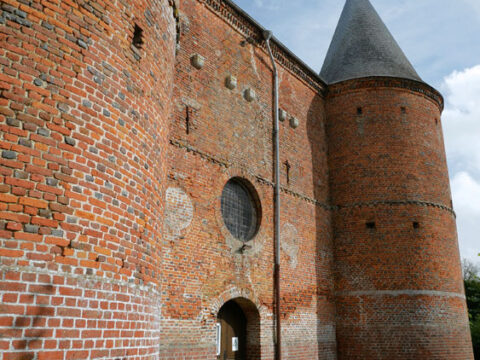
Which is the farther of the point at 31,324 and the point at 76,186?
the point at 76,186

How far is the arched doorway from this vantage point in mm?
10742

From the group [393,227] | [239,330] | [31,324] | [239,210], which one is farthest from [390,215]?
[31,324]

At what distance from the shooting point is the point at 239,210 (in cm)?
1180

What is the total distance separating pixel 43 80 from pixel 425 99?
1493 centimetres

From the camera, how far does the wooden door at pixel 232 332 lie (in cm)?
1068

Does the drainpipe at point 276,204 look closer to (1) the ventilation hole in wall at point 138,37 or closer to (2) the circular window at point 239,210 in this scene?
(2) the circular window at point 239,210

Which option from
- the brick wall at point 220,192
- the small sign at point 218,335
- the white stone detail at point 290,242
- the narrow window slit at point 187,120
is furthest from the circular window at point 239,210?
the small sign at point 218,335

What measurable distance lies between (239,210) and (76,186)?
729 centimetres

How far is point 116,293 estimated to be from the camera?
16.4 feet

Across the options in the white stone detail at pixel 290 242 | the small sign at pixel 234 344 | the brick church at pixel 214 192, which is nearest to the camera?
the brick church at pixel 214 192

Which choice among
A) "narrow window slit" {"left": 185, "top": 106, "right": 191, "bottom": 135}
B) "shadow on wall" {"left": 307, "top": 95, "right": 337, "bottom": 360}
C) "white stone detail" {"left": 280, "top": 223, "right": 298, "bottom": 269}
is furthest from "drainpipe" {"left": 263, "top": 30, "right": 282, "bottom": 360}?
"narrow window slit" {"left": 185, "top": 106, "right": 191, "bottom": 135}

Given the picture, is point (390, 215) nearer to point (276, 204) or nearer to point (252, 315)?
point (276, 204)

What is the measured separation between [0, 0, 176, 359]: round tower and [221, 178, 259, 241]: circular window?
5.24 metres

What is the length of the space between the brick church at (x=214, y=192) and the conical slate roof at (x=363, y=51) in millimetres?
87
